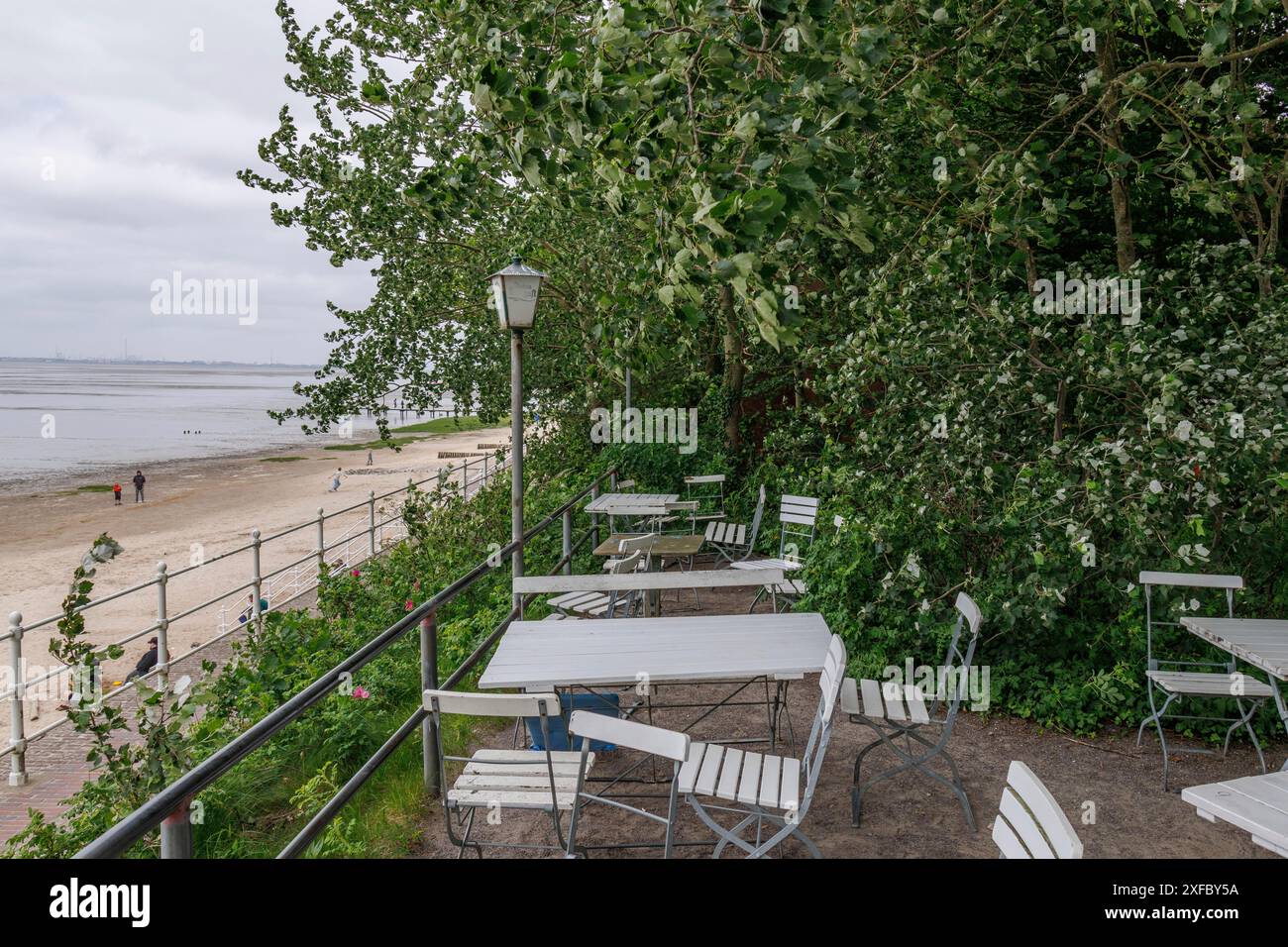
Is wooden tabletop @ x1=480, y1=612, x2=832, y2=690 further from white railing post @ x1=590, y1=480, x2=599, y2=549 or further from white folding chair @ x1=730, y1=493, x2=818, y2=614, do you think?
white railing post @ x1=590, y1=480, x2=599, y2=549

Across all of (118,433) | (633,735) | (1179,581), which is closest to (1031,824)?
(633,735)

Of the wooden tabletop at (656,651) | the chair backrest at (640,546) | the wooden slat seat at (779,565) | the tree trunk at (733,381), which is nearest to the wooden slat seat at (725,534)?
the wooden slat seat at (779,565)

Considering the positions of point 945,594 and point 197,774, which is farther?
point 945,594

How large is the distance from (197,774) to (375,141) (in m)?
11.0

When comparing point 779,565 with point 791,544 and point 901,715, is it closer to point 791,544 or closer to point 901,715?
point 791,544

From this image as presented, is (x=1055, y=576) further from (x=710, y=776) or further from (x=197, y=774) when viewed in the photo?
(x=197, y=774)

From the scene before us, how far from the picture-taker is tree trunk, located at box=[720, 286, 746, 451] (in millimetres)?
12047

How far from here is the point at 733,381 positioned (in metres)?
12.6

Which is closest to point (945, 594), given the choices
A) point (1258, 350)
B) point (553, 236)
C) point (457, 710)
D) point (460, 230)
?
point (1258, 350)

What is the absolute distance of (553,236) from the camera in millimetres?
11609

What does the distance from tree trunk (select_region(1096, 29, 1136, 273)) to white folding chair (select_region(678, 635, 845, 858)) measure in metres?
3.71

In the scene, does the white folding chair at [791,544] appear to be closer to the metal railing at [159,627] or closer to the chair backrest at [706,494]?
the chair backrest at [706,494]

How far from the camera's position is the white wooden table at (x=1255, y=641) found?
377 cm

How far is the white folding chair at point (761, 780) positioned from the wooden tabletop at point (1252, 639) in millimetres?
1886
